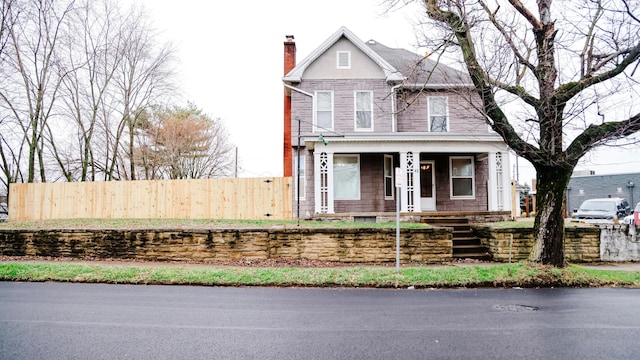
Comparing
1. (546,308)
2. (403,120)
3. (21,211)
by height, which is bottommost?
(546,308)

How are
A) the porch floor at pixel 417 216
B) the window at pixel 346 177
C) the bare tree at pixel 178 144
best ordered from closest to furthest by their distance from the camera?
the porch floor at pixel 417 216
the window at pixel 346 177
the bare tree at pixel 178 144

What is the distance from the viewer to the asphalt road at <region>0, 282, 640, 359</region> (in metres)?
4.63

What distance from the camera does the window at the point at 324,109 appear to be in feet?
59.4

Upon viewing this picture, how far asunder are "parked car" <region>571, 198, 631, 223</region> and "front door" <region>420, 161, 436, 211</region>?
759 cm

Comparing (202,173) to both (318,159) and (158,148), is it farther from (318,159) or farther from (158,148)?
(318,159)

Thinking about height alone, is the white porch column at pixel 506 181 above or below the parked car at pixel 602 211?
above

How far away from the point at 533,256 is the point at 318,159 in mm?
8536

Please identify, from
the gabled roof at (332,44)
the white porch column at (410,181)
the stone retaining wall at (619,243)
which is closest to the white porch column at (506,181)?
the white porch column at (410,181)

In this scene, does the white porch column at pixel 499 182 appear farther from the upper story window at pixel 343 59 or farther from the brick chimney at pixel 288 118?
the brick chimney at pixel 288 118

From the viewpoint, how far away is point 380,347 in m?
4.77

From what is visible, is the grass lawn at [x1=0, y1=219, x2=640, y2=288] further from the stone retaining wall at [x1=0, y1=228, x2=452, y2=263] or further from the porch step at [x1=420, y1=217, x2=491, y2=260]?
the porch step at [x1=420, y1=217, x2=491, y2=260]

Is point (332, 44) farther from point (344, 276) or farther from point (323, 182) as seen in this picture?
point (344, 276)

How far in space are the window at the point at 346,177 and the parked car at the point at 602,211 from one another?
11159mm

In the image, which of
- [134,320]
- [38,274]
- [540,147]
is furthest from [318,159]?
[134,320]
